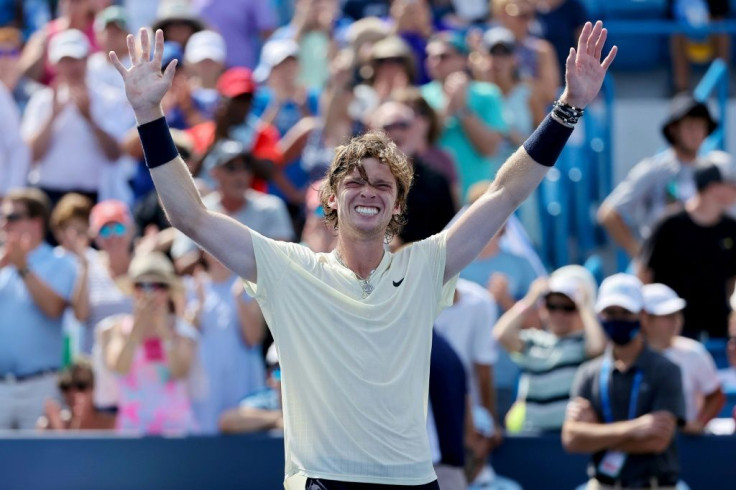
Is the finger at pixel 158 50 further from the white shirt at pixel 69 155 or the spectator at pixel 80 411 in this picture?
the white shirt at pixel 69 155

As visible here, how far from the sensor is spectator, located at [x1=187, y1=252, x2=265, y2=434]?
26.7 ft

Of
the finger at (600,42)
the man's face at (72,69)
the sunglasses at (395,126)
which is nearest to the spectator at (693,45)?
the sunglasses at (395,126)

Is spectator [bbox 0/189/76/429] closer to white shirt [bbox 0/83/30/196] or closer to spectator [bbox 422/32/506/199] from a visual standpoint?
white shirt [bbox 0/83/30/196]

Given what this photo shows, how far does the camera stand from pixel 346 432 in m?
4.30

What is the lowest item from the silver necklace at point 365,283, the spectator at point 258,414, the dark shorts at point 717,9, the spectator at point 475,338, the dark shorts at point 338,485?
the spectator at point 258,414

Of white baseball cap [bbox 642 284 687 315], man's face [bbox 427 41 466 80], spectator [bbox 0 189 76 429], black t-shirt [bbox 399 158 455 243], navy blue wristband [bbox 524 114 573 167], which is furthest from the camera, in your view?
man's face [bbox 427 41 466 80]

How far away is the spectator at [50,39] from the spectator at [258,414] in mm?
4033

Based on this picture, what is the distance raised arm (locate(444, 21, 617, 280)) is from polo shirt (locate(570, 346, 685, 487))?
2.65 m

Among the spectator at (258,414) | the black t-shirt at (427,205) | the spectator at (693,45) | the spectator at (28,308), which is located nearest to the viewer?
the spectator at (258,414)

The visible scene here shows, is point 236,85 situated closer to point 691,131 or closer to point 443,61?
point 443,61

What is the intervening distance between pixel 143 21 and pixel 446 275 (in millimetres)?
8978

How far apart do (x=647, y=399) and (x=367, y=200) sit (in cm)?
304

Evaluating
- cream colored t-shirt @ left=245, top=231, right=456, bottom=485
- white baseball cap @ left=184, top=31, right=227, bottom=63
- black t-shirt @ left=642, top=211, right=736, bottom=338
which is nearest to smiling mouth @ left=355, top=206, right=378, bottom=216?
cream colored t-shirt @ left=245, top=231, right=456, bottom=485

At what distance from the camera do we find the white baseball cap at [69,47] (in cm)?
1010
